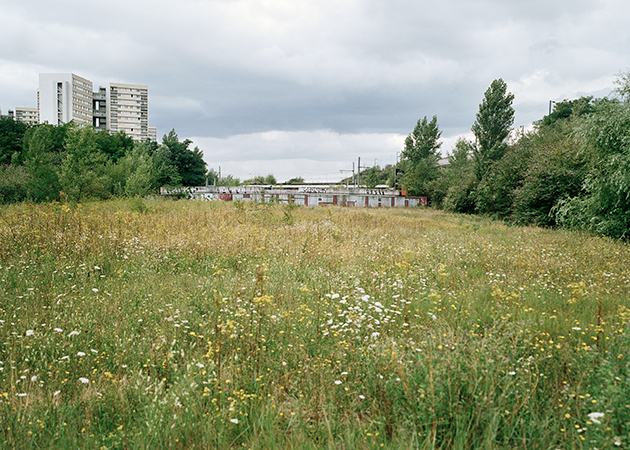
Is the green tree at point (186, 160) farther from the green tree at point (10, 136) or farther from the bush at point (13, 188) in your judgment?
the bush at point (13, 188)

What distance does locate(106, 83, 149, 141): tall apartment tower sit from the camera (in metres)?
137

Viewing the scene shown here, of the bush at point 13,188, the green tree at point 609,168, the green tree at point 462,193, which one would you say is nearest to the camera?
the green tree at point 609,168

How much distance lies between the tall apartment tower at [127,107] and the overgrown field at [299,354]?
153873mm

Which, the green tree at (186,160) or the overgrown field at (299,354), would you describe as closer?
the overgrown field at (299,354)

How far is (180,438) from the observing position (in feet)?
7.60

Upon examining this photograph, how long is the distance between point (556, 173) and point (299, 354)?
857 inches

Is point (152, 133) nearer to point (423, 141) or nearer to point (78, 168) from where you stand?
point (423, 141)

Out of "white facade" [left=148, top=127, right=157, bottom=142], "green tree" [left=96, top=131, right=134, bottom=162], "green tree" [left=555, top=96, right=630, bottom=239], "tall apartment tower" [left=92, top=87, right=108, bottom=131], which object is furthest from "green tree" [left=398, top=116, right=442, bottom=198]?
"white facade" [left=148, top=127, right=157, bottom=142]

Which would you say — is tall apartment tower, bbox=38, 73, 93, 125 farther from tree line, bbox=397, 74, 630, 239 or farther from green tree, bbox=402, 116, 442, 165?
tree line, bbox=397, 74, 630, 239

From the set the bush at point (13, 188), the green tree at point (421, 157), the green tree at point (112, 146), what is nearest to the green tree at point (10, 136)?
the green tree at point (112, 146)

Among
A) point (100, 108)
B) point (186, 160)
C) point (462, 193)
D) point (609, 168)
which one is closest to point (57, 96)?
point (100, 108)

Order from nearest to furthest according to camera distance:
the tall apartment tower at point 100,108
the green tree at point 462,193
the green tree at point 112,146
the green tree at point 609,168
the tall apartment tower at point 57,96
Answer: the green tree at point 609,168
the green tree at point 462,193
the green tree at point 112,146
the tall apartment tower at point 57,96
the tall apartment tower at point 100,108

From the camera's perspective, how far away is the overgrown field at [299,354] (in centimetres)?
233

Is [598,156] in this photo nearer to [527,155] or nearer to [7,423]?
[527,155]
